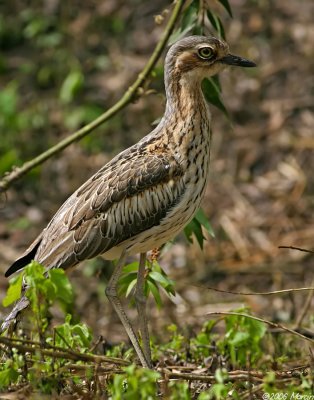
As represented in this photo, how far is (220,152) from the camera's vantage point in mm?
11758

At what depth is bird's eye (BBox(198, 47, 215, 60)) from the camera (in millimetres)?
6629

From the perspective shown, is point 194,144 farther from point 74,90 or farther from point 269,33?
point 269,33

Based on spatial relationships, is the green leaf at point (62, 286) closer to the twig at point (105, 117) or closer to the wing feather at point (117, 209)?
the wing feather at point (117, 209)

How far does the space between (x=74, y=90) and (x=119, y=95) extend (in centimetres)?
66

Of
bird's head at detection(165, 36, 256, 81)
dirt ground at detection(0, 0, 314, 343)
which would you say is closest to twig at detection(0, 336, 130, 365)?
bird's head at detection(165, 36, 256, 81)

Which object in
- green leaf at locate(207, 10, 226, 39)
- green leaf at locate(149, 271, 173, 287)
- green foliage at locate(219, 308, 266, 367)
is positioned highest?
green leaf at locate(207, 10, 226, 39)

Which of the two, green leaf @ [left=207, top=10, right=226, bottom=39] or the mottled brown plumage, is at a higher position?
green leaf @ [left=207, top=10, right=226, bottom=39]

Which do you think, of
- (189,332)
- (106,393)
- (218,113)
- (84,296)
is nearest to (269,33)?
(218,113)

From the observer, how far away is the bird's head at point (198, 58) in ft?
21.7

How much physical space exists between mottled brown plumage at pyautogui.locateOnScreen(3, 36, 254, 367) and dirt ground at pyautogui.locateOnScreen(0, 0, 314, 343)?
2266 millimetres

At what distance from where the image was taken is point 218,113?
1223 centimetres
